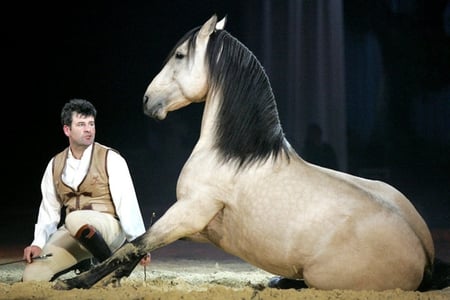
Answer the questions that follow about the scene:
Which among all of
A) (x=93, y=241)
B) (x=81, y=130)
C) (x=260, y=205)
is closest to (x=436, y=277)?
(x=260, y=205)

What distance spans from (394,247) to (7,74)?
5278 mm

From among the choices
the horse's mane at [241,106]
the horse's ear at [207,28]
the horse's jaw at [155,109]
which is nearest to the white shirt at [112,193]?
the horse's jaw at [155,109]

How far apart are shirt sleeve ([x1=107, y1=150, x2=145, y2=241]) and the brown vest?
45 millimetres

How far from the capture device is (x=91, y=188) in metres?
3.55

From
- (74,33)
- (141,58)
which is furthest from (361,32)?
(74,33)

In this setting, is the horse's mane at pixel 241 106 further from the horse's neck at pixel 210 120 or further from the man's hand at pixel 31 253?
the man's hand at pixel 31 253

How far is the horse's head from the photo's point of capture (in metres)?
3.14

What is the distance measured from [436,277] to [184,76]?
4.73 ft

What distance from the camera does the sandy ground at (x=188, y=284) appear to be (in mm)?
2779

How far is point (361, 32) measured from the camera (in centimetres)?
710

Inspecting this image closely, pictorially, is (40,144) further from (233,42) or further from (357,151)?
(233,42)

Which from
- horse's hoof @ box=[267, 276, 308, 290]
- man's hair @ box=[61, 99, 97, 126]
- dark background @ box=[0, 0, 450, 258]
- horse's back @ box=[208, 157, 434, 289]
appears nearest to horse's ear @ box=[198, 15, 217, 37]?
horse's back @ box=[208, 157, 434, 289]

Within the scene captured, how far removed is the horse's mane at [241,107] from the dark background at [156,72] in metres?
3.75

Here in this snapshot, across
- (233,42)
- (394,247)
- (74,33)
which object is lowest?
(394,247)
